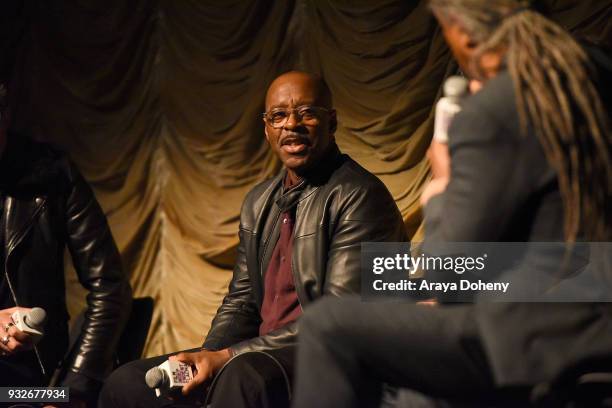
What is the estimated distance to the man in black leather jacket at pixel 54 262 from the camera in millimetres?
3135

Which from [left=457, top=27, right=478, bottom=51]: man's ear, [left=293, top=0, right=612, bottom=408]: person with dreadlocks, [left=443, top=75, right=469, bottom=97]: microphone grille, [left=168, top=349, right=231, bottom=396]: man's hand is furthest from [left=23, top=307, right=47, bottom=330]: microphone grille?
[left=457, top=27, right=478, bottom=51]: man's ear

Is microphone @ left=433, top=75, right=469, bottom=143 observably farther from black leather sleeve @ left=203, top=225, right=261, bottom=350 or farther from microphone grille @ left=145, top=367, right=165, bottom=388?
black leather sleeve @ left=203, top=225, right=261, bottom=350

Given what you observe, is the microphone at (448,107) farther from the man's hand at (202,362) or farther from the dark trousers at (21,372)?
the dark trousers at (21,372)

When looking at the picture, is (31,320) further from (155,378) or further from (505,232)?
(505,232)

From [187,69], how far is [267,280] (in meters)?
1.80

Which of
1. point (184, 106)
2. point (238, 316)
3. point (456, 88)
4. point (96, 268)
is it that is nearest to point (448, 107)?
point (456, 88)

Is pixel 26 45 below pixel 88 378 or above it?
above

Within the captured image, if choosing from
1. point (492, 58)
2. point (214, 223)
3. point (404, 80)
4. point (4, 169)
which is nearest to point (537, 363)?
point (492, 58)

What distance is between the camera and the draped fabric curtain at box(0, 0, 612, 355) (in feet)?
13.2

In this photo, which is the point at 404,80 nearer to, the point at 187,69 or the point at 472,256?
the point at 187,69

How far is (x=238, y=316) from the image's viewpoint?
3.01 metres

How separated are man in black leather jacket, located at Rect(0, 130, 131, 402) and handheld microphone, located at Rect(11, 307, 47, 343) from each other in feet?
0.68

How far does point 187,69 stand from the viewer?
14.6 feet

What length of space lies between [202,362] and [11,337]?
0.64 meters
